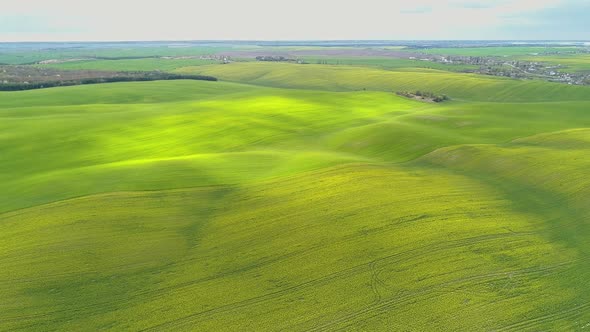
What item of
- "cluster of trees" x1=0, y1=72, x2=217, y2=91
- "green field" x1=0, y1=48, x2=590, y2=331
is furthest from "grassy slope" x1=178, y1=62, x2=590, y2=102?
"green field" x1=0, y1=48, x2=590, y2=331

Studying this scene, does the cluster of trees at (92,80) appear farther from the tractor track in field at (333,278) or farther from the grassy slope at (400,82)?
the tractor track in field at (333,278)

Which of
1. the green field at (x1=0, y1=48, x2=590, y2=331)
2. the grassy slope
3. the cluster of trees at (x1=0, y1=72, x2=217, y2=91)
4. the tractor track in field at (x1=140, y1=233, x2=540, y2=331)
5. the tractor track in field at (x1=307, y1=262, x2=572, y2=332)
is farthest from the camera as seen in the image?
the cluster of trees at (x1=0, y1=72, x2=217, y2=91)

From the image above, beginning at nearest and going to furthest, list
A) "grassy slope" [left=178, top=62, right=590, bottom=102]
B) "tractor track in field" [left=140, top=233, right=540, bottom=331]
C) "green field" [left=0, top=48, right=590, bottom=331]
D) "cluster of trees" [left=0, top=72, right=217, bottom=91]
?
"tractor track in field" [left=140, top=233, right=540, bottom=331] → "green field" [left=0, top=48, right=590, bottom=331] → "grassy slope" [left=178, top=62, right=590, bottom=102] → "cluster of trees" [left=0, top=72, right=217, bottom=91]

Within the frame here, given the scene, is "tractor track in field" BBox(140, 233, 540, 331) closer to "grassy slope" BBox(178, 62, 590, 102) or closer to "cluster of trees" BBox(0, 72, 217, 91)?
"grassy slope" BBox(178, 62, 590, 102)

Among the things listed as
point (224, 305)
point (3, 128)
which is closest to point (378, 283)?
point (224, 305)

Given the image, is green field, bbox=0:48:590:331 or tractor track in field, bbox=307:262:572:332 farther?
green field, bbox=0:48:590:331

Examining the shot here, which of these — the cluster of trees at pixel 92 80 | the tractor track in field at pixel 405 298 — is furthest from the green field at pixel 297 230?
the cluster of trees at pixel 92 80
